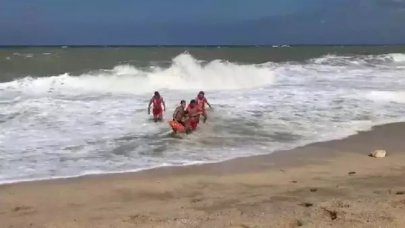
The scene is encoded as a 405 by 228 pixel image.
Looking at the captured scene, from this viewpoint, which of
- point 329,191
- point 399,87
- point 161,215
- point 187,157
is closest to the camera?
point 161,215

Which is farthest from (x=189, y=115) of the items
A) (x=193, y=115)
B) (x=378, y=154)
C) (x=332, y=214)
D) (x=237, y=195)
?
(x=332, y=214)

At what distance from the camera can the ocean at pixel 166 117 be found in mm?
9406

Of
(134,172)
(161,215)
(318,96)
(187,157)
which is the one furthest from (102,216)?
(318,96)

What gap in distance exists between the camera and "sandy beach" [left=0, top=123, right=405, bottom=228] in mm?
5418

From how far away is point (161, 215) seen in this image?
19.1 feet

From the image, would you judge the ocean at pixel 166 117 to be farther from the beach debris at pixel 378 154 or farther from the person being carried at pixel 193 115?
the beach debris at pixel 378 154

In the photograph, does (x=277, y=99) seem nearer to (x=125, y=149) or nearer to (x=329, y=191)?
(x=125, y=149)

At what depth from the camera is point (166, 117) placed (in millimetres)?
14031

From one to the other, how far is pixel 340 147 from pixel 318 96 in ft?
26.1

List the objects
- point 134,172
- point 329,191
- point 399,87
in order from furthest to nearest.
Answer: point 399,87
point 134,172
point 329,191

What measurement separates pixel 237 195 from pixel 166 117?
723cm

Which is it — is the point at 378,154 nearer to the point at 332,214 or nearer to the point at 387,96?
the point at 332,214

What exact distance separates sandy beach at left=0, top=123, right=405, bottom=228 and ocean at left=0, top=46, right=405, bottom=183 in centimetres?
68

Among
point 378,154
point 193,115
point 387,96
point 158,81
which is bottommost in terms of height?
point 158,81
